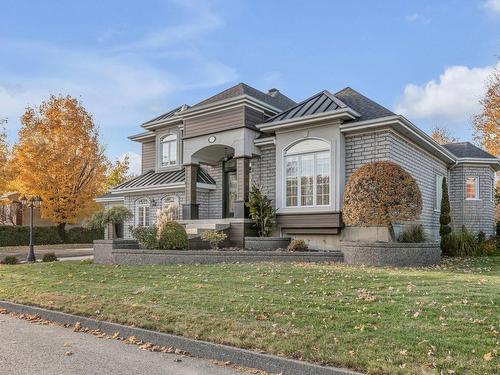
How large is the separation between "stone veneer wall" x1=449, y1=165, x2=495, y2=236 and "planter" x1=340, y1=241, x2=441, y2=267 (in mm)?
9849

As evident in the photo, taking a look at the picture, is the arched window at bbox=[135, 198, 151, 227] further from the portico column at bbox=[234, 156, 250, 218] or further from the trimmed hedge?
the trimmed hedge

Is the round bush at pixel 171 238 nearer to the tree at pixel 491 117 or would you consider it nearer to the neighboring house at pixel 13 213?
the tree at pixel 491 117

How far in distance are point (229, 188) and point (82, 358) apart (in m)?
14.7

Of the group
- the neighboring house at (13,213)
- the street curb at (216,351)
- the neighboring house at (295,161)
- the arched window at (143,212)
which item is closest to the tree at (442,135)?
the neighboring house at (295,161)

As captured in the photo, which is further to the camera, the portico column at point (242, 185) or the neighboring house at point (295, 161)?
the portico column at point (242, 185)

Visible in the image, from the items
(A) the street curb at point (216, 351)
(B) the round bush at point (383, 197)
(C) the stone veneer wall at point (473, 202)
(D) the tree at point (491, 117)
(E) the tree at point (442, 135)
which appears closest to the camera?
(A) the street curb at point (216, 351)

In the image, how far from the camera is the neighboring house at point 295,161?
1513cm

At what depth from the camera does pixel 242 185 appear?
55.4 ft

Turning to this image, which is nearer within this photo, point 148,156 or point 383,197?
point 383,197

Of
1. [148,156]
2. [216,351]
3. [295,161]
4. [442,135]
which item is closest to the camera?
[216,351]

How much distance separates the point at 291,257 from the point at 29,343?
7778 mm

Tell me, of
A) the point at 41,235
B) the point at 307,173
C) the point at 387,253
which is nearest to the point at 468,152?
the point at 307,173

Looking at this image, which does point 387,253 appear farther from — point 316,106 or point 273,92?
point 273,92

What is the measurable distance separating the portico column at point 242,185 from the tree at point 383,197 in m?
4.93
